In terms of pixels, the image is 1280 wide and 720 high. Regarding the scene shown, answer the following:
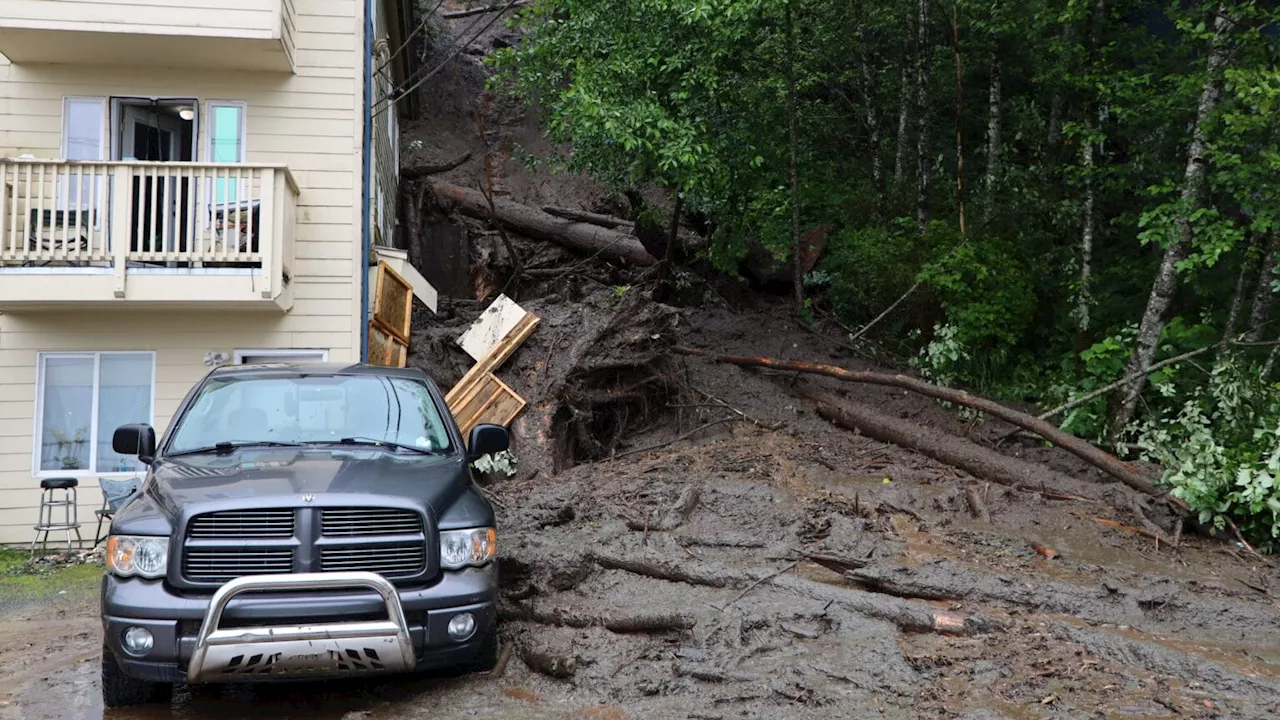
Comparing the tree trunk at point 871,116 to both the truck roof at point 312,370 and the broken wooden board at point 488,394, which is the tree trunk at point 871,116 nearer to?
the broken wooden board at point 488,394

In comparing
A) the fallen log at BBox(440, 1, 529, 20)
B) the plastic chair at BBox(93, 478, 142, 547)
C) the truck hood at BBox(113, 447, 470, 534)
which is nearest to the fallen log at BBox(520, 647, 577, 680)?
the truck hood at BBox(113, 447, 470, 534)

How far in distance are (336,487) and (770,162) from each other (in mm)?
11892

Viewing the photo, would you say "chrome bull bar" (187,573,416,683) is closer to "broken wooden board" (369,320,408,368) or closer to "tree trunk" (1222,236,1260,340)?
"broken wooden board" (369,320,408,368)

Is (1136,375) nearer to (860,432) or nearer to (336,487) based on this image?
(860,432)

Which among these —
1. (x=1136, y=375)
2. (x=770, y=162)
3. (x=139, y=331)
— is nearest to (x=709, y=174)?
(x=770, y=162)

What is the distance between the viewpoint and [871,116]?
57.9 ft

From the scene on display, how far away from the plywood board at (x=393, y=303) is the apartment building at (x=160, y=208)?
1.77 feet

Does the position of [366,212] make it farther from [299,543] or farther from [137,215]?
[299,543]

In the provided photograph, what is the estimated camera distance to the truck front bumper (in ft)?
15.8

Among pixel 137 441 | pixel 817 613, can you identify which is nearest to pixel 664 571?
pixel 817 613

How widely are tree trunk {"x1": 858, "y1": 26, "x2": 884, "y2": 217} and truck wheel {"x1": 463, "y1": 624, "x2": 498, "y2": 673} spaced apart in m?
13.2

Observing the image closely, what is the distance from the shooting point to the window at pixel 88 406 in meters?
11.4

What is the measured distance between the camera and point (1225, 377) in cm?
995

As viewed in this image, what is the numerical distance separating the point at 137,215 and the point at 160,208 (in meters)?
0.31
